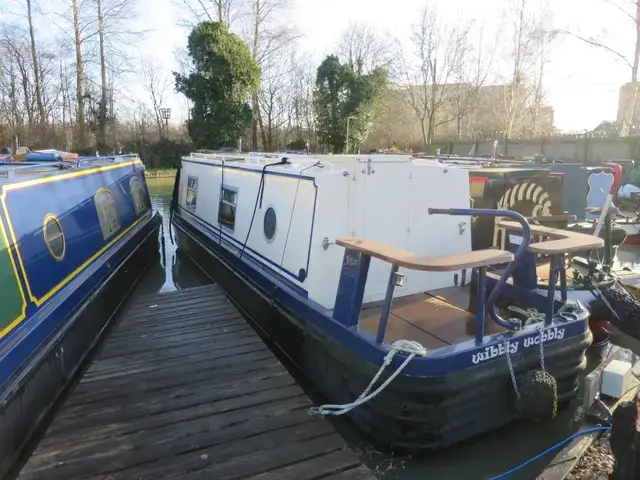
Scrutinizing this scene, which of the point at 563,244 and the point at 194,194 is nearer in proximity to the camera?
the point at 563,244

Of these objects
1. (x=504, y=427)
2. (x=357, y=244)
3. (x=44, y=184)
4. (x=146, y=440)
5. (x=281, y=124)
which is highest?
(x=281, y=124)

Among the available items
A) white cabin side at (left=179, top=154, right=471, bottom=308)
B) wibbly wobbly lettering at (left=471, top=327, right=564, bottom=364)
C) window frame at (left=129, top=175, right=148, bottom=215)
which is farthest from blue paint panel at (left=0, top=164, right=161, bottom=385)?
wibbly wobbly lettering at (left=471, top=327, right=564, bottom=364)

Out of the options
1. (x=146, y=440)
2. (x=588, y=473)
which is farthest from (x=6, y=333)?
(x=588, y=473)

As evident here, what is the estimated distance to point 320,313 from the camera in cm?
386

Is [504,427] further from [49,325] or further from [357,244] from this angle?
[49,325]

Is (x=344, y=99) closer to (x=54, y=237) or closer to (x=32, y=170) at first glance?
(x=32, y=170)

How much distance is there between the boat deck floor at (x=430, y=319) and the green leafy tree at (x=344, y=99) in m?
21.7

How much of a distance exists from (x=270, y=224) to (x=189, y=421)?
261cm

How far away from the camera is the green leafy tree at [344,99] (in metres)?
25.4

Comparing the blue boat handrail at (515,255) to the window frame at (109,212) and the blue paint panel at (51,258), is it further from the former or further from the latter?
the window frame at (109,212)

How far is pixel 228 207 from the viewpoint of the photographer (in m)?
6.73

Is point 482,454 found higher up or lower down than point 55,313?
lower down

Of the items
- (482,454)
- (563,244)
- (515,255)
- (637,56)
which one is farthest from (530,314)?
(637,56)

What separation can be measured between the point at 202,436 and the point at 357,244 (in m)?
1.58
